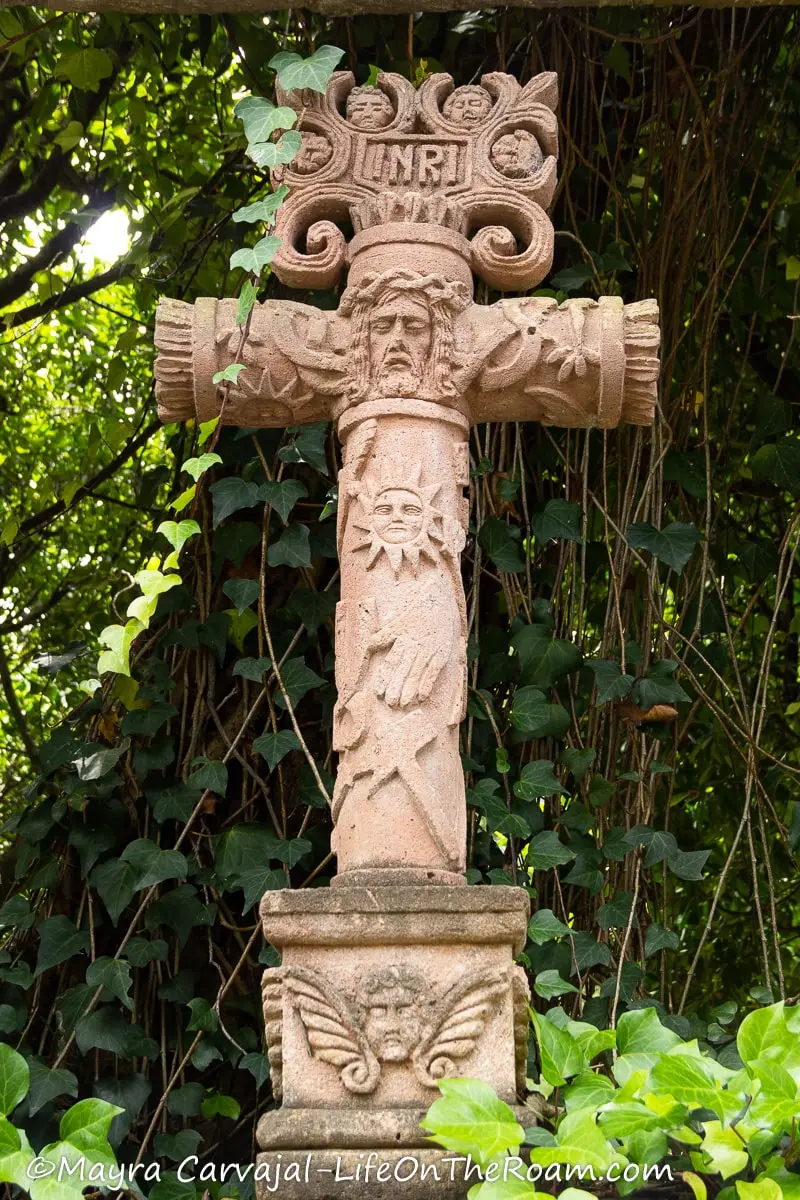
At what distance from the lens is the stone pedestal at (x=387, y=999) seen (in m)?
2.65

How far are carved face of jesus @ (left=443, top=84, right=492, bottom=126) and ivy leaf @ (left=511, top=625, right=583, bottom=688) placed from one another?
1360 millimetres

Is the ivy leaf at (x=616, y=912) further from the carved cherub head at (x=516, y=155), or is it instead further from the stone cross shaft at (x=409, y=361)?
the carved cherub head at (x=516, y=155)

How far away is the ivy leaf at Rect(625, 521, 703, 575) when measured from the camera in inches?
165

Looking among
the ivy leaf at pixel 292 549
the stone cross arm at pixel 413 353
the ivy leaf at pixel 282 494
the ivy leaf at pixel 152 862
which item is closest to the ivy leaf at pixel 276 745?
the ivy leaf at pixel 152 862

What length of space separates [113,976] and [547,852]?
115 centimetres

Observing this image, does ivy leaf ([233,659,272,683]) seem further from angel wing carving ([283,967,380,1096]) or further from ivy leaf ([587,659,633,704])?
angel wing carving ([283,967,380,1096])

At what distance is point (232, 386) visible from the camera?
11.1ft

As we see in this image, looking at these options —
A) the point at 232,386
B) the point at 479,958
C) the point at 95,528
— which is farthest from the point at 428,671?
the point at 95,528

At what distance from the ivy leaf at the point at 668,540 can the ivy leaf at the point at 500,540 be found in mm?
317

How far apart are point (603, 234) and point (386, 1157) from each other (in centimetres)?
309

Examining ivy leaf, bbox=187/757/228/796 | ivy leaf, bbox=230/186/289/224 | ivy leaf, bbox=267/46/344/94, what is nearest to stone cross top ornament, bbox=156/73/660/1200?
ivy leaf, bbox=267/46/344/94

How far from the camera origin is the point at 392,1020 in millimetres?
2670

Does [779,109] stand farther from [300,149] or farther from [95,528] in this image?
[95,528]

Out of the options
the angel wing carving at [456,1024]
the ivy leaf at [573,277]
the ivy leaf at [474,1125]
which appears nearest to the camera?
the ivy leaf at [474,1125]
